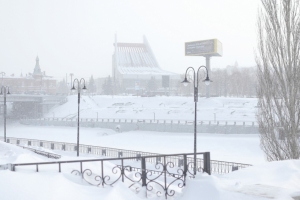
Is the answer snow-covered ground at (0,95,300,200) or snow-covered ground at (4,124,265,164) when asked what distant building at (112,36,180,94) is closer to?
snow-covered ground at (0,95,300,200)

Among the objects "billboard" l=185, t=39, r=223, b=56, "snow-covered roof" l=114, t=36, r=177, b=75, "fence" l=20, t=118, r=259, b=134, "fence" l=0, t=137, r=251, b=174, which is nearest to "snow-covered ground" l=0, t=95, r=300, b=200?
"fence" l=20, t=118, r=259, b=134

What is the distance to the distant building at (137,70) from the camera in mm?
119875

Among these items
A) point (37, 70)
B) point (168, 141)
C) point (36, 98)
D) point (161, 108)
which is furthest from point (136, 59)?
point (168, 141)

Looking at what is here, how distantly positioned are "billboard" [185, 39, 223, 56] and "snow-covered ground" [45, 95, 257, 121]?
9600 mm

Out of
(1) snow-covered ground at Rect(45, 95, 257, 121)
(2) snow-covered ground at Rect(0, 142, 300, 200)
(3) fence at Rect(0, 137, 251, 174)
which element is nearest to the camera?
(2) snow-covered ground at Rect(0, 142, 300, 200)

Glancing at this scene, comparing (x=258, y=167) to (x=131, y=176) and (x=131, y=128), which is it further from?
(x=131, y=128)

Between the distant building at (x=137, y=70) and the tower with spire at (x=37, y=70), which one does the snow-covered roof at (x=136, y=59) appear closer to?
the distant building at (x=137, y=70)

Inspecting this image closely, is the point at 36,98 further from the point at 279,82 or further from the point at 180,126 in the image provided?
the point at 279,82

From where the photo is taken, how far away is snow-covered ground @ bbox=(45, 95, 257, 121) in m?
51.9

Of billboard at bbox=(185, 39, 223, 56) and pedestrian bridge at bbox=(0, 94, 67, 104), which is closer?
pedestrian bridge at bbox=(0, 94, 67, 104)

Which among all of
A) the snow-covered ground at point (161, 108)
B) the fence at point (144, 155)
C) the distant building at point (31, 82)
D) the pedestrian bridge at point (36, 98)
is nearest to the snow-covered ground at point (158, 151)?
the snow-covered ground at point (161, 108)

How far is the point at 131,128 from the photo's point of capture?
45.2 m

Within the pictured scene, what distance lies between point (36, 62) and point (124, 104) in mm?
56122

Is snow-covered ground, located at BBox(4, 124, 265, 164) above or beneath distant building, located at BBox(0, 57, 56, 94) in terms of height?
beneath
